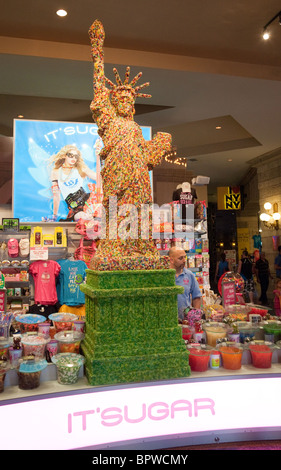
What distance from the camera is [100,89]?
7.86 feet

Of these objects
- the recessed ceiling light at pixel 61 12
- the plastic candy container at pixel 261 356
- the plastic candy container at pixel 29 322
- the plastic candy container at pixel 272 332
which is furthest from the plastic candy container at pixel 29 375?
the recessed ceiling light at pixel 61 12

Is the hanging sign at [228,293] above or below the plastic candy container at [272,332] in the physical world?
above

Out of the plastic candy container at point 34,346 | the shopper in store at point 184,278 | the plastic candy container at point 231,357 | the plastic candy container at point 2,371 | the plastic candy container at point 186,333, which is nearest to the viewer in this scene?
the plastic candy container at point 2,371

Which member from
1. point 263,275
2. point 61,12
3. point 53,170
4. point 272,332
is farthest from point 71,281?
point 263,275

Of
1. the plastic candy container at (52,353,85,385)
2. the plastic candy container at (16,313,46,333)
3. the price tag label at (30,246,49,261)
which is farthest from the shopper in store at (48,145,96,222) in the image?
the plastic candy container at (52,353,85,385)

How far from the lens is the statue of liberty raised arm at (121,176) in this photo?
2.30 m

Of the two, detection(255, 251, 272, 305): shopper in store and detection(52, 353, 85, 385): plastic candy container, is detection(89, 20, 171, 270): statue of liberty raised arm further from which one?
detection(255, 251, 272, 305): shopper in store

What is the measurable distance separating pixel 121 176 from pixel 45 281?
10.00 feet

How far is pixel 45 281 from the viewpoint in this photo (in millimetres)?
4941

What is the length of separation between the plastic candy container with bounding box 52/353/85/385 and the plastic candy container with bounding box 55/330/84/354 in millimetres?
184

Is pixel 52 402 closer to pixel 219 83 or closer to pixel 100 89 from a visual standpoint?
pixel 100 89

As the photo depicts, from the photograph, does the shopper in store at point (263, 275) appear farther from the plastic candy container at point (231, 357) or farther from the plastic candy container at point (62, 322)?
the plastic candy container at point (62, 322)

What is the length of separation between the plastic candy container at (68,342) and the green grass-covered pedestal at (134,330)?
0.33ft

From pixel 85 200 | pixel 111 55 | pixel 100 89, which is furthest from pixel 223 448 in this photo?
pixel 111 55
